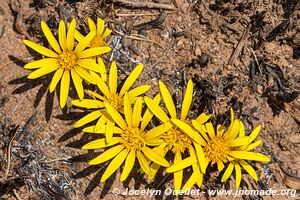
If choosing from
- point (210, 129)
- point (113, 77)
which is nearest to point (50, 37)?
point (113, 77)

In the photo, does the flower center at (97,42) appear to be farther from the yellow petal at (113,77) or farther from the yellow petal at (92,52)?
the yellow petal at (113,77)

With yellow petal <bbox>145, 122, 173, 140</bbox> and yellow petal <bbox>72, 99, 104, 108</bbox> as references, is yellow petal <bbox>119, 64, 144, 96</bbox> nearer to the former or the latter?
yellow petal <bbox>72, 99, 104, 108</bbox>

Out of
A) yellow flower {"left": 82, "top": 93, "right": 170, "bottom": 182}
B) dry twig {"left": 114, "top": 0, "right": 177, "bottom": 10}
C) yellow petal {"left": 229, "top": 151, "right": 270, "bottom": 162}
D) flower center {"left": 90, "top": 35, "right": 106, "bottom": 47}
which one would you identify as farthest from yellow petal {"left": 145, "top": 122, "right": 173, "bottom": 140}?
dry twig {"left": 114, "top": 0, "right": 177, "bottom": 10}

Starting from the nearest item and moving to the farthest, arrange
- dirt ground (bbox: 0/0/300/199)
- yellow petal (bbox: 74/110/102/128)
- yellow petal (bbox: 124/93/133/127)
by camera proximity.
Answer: yellow petal (bbox: 124/93/133/127) → yellow petal (bbox: 74/110/102/128) → dirt ground (bbox: 0/0/300/199)

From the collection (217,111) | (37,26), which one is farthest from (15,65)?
(217,111)

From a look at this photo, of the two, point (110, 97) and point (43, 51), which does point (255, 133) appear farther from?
point (43, 51)

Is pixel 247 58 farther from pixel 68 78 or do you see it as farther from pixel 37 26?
pixel 37 26

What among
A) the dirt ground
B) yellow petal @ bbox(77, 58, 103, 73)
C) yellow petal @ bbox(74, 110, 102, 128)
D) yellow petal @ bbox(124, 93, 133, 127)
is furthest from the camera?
the dirt ground
